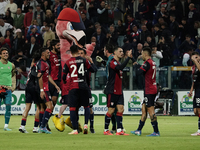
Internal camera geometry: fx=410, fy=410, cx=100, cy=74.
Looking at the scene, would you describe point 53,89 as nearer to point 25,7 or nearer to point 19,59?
point 19,59

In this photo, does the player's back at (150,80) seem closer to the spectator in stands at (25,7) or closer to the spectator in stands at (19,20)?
the spectator in stands at (19,20)

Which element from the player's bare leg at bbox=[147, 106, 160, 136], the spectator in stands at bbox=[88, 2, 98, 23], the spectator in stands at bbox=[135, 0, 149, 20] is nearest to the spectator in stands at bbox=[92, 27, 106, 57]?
the spectator in stands at bbox=[88, 2, 98, 23]

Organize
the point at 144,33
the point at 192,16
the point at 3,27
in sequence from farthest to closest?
1. the point at 3,27
2. the point at 192,16
3. the point at 144,33

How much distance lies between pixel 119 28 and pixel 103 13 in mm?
1278

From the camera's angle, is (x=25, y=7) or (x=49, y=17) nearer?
(x=49, y=17)

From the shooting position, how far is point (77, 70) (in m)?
9.87

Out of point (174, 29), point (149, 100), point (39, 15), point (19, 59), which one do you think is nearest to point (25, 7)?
point (39, 15)

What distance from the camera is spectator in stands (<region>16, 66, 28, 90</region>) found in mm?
19280

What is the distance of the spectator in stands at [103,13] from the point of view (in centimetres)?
2091

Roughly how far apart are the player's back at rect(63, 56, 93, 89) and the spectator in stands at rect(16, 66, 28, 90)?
9754 mm

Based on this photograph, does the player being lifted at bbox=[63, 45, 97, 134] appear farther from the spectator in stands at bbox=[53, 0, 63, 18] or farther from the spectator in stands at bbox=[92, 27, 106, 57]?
the spectator in stands at bbox=[53, 0, 63, 18]

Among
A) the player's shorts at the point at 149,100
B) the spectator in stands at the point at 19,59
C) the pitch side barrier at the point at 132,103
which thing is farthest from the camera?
the spectator in stands at the point at 19,59

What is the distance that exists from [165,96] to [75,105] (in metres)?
9.66

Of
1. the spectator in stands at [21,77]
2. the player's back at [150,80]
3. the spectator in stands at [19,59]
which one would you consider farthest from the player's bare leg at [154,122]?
the spectator in stands at [19,59]
